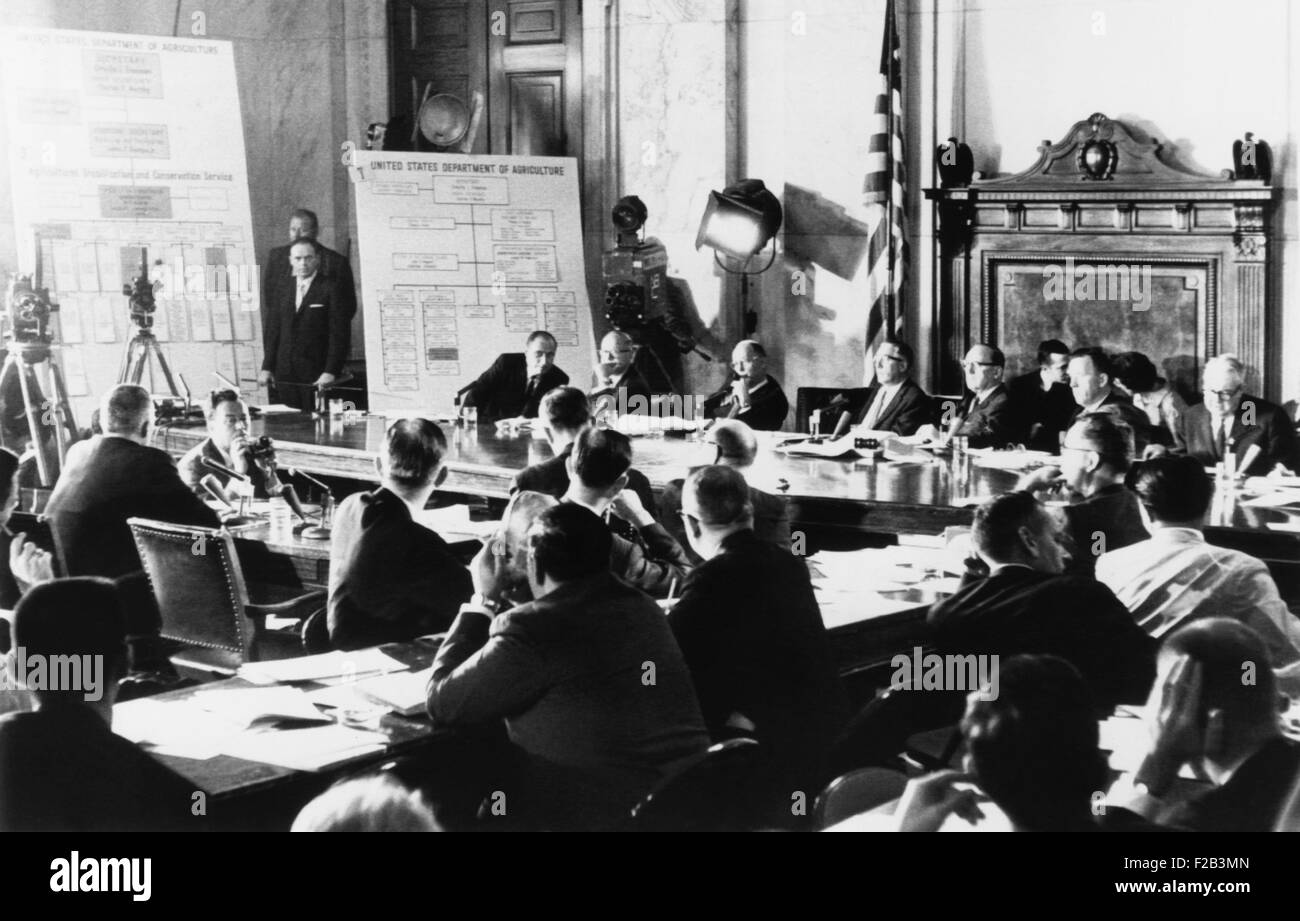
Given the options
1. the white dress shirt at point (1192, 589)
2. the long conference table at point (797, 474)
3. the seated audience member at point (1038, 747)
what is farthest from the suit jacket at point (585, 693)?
the long conference table at point (797, 474)

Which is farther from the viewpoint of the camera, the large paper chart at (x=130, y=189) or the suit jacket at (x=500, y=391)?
the suit jacket at (x=500, y=391)

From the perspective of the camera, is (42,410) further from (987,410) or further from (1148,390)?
(1148,390)

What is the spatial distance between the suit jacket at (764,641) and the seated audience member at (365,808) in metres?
0.71

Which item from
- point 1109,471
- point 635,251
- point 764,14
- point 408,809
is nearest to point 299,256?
point 635,251

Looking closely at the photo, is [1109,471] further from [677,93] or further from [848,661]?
[677,93]

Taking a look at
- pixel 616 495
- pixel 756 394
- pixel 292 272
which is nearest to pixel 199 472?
pixel 616 495

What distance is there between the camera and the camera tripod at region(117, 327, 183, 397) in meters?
8.45

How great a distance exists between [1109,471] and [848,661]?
3.85 feet

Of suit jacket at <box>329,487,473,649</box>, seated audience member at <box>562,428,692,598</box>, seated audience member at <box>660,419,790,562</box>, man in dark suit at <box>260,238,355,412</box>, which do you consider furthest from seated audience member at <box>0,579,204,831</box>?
man in dark suit at <box>260,238,355,412</box>

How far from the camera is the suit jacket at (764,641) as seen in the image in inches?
152

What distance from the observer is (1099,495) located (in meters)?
5.18

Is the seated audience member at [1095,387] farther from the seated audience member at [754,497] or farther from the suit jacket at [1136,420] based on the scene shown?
the seated audience member at [754,497]

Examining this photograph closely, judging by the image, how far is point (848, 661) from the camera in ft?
15.1
